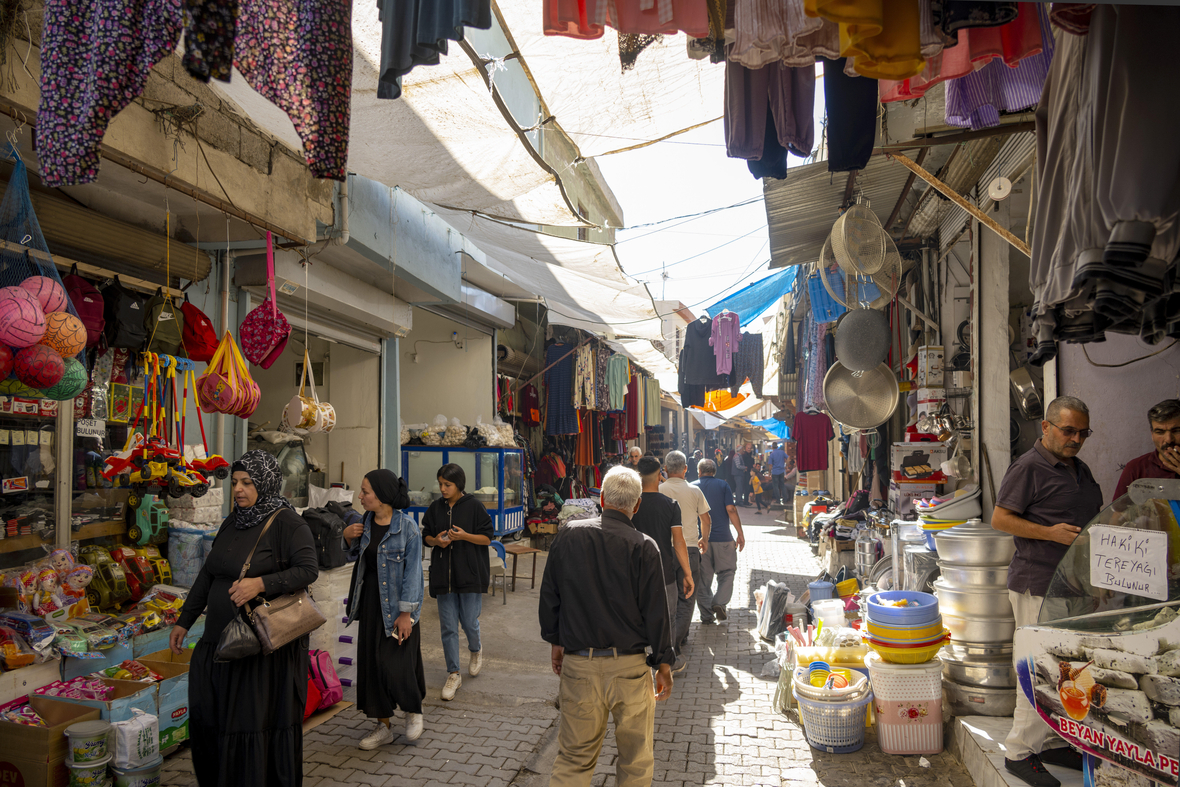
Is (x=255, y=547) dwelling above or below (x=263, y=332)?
below

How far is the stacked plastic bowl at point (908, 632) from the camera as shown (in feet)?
13.9

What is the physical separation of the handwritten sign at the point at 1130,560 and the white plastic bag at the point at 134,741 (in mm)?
4420

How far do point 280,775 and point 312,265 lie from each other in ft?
15.8

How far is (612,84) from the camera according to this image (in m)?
3.79

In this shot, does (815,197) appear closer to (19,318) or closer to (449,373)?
(19,318)

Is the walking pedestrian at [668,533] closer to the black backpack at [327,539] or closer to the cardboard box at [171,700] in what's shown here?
the black backpack at [327,539]

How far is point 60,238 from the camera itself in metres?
4.09

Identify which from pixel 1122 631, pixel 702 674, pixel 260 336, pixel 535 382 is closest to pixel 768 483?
pixel 535 382

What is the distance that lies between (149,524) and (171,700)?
123cm

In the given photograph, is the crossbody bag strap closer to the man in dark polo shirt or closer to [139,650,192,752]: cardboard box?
[139,650,192,752]: cardboard box

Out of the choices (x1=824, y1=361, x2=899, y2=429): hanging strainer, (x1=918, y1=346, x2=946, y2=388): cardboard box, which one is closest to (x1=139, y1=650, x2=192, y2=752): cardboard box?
(x1=824, y1=361, x2=899, y2=429): hanging strainer

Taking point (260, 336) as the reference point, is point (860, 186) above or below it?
above

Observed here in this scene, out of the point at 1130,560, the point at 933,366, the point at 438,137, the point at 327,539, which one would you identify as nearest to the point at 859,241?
the point at 933,366

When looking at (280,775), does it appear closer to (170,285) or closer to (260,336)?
(260,336)
